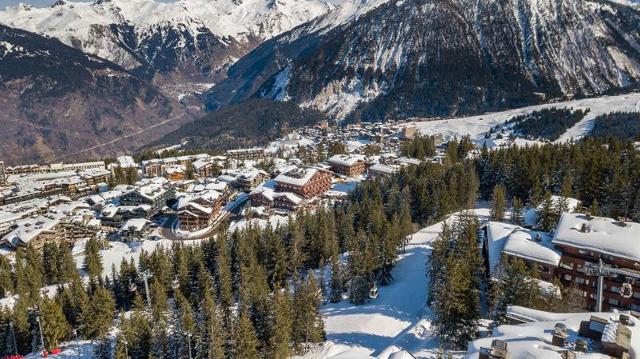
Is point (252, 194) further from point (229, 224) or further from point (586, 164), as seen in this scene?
point (586, 164)

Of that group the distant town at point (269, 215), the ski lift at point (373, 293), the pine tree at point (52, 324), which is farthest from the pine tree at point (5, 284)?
the ski lift at point (373, 293)

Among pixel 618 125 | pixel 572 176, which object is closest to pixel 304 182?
pixel 572 176

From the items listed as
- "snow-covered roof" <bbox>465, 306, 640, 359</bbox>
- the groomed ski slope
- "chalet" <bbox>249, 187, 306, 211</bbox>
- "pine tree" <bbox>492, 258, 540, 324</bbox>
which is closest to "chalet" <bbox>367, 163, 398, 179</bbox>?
"chalet" <bbox>249, 187, 306, 211</bbox>

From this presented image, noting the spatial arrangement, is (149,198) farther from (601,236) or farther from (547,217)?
(601,236)

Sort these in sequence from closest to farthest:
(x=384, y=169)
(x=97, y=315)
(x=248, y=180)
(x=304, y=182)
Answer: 1. (x=97, y=315)
2. (x=304, y=182)
3. (x=384, y=169)
4. (x=248, y=180)

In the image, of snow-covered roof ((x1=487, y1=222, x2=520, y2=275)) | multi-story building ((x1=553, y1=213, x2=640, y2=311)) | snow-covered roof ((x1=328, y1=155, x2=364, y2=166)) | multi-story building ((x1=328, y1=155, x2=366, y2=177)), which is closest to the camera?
multi-story building ((x1=553, y1=213, x2=640, y2=311))

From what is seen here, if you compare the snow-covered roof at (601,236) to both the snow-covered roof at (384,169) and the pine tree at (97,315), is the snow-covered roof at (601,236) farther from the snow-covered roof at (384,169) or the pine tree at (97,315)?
the snow-covered roof at (384,169)

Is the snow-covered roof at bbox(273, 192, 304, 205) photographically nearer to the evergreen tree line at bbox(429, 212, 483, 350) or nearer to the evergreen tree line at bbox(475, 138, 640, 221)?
the evergreen tree line at bbox(475, 138, 640, 221)
